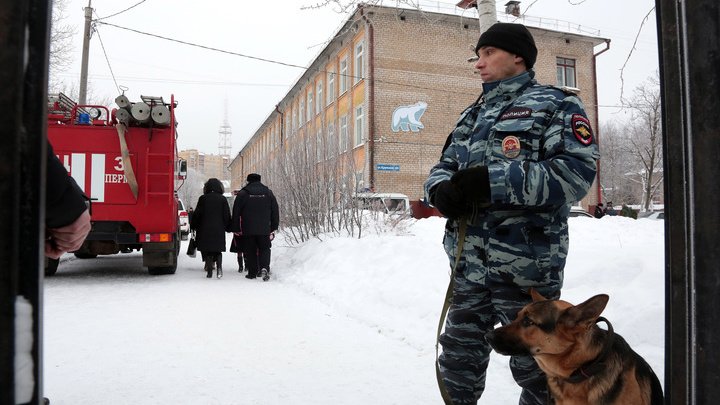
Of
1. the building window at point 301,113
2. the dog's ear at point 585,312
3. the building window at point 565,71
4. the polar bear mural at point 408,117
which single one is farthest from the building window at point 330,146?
the building window at point 301,113

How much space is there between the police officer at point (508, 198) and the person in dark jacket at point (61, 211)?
1.33m

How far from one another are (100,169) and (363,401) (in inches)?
271

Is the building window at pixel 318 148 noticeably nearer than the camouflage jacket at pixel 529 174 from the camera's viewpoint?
No

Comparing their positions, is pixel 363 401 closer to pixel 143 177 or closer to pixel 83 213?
pixel 83 213

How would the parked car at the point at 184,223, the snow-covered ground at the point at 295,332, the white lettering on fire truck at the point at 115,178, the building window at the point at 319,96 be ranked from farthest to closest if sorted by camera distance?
the building window at the point at 319,96 < the parked car at the point at 184,223 < the white lettering on fire truck at the point at 115,178 < the snow-covered ground at the point at 295,332

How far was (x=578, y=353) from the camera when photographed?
6.21ft

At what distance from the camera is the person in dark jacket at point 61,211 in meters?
1.28

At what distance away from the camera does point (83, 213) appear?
142 cm

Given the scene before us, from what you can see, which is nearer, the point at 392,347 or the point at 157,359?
the point at 157,359

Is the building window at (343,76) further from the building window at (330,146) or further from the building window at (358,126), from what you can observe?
the building window at (330,146)

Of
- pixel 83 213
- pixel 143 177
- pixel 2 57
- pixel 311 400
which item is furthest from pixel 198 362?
pixel 143 177

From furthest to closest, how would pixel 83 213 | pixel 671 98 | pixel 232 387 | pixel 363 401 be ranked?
1. pixel 232 387
2. pixel 363 401
3. pixel 83 213
4. pixel 671 98

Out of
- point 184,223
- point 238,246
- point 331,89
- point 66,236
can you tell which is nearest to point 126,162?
point 238,246

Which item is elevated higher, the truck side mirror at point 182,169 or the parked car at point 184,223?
the truck side mirror at point 182,169
